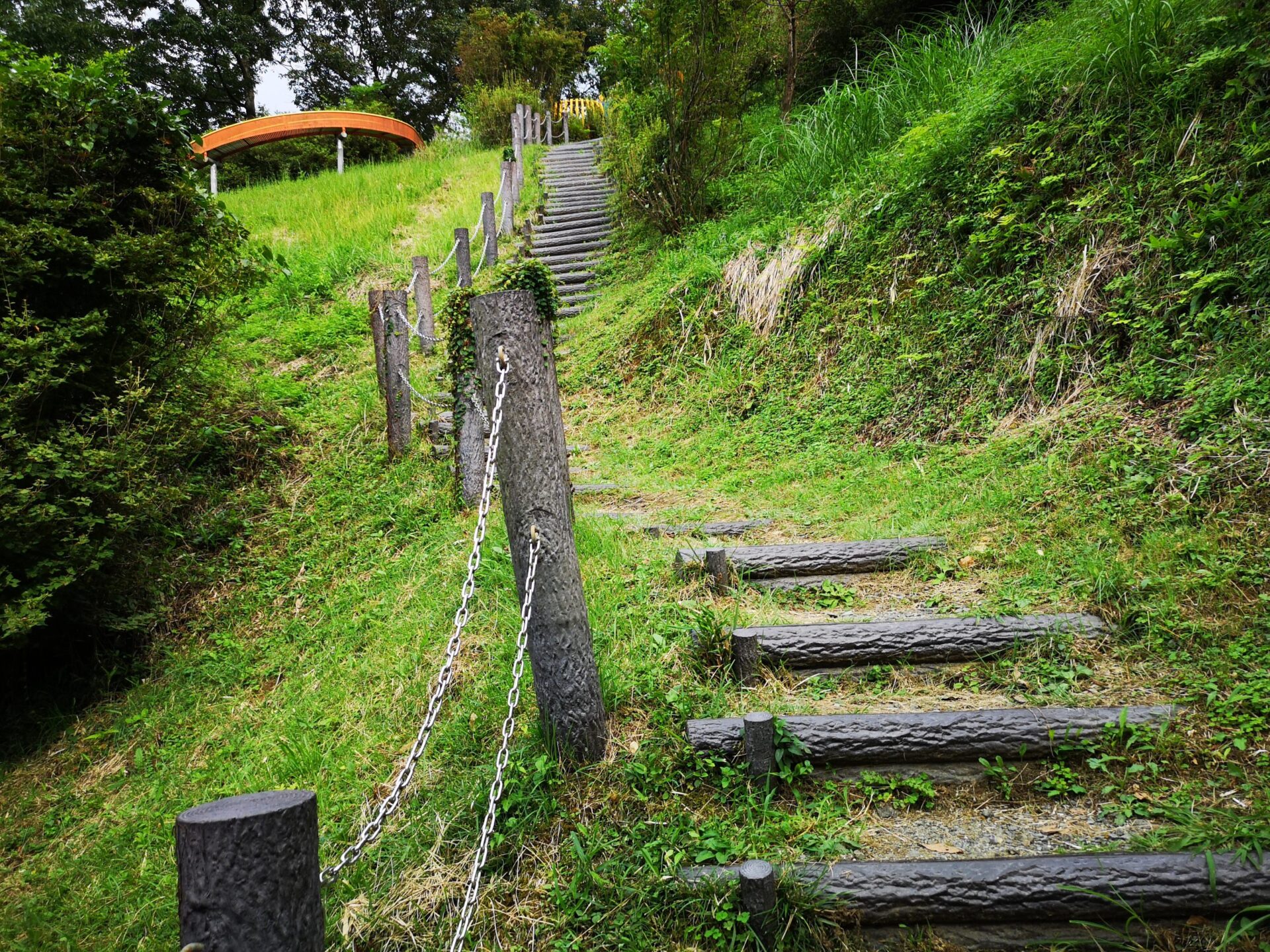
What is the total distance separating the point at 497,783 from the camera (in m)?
2.25

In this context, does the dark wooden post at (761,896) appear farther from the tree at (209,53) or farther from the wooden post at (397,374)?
the tree at (209,53)

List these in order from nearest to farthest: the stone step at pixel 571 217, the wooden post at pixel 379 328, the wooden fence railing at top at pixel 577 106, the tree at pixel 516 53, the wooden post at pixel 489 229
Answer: the wooden post at pixel 379 328, the wooden post at pixel 489 229, the stone step at pixel 571 217, the tree at pixel 516 53, the wooden fence railing at top at pixel 577 106

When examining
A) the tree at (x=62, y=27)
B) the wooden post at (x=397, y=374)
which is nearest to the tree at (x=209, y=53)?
the tree at (x=62, y=27)

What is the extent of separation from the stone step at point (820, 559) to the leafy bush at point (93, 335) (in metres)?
3.66

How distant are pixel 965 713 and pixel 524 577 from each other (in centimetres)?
175

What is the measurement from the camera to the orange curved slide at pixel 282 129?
16.0 metres

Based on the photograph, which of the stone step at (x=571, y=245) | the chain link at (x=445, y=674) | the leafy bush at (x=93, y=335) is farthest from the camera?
the stone step at (x=571, y=245)

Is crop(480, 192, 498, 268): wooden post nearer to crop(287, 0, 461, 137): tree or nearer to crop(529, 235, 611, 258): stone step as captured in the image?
crop(529, 235, 611, 258): stone step

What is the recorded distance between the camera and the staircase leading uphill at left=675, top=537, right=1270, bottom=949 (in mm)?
2092

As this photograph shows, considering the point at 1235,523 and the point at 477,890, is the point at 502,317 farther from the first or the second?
the point at 1235,523

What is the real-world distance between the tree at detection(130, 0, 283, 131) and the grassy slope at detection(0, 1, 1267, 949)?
985 inches

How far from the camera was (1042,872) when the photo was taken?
214 centimetres

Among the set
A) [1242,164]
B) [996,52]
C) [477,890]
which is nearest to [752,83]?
[996,52]

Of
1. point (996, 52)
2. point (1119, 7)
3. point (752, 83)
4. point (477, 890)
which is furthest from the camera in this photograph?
point (752, 83)
